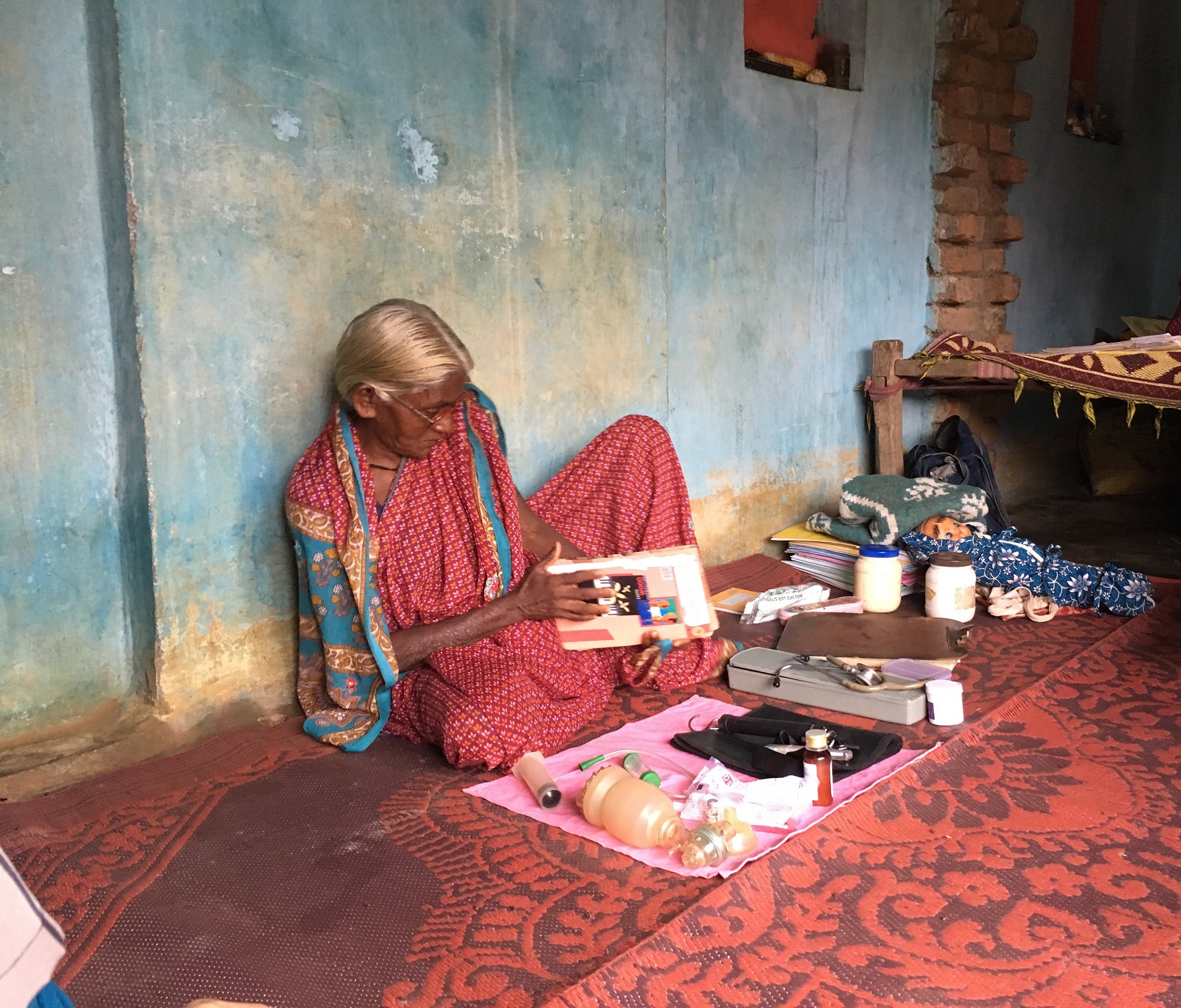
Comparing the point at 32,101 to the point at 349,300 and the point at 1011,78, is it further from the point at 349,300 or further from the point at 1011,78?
the point at 1011,78

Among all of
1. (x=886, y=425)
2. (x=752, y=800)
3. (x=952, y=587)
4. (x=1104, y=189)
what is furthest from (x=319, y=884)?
(x=1104, y=189)

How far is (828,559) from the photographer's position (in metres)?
4.17

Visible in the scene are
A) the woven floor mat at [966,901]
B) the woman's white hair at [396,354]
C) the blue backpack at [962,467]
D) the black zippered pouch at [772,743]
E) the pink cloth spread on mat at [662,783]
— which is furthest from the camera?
the blue backpack at [962,467]

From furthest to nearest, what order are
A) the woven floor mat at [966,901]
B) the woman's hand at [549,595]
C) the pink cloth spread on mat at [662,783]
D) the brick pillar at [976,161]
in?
the brick pillar at [976,161]
the woman's hand at [549,595]
the pink cloth spread on mat at [662,783]
the woven floor mat at [966,901]

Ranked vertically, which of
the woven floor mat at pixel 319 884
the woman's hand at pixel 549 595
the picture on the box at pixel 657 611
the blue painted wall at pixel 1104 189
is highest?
the blue painted wall at pixel 1104 189

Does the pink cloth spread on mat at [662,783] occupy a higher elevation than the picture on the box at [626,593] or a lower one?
lower

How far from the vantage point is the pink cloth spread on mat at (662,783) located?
80.7 inches

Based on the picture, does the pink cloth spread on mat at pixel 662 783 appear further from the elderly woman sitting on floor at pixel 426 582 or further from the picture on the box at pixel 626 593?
the picture on the box at pixel 626 593

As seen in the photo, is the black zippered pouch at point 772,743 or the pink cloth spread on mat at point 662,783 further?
the black zippered pouch at point 772,743

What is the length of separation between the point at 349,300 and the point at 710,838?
5.72 ft

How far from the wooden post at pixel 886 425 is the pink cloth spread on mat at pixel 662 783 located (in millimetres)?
2227

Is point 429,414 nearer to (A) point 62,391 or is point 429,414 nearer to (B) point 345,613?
(B) point 345,613

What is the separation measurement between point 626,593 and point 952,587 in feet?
4.16

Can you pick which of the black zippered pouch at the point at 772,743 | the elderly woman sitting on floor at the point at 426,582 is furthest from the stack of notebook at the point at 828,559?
the black zippered pouch at the point at 772,743
